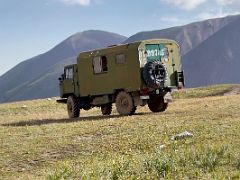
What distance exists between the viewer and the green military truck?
26172 mm

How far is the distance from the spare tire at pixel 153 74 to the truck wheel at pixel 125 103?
1423 millimetres

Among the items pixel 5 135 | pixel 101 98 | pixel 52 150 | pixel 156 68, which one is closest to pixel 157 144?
pixel 52 150

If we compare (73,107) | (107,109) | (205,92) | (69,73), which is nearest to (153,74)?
(107,109)

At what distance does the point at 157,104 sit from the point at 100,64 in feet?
13.0

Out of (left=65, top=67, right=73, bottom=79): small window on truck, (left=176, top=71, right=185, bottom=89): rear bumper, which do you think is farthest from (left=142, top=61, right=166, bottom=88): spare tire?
(left=65, top=67, right=73, bottom=79): small window on truck

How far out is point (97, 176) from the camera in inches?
438

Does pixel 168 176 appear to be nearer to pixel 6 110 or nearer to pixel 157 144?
pixel 157 144

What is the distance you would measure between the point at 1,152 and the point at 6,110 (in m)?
27.1

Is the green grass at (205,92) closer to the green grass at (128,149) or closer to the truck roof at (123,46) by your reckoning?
the truck roof at (123,46)

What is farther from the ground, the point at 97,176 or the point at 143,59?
the point at 143,59

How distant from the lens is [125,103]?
27.2 meters

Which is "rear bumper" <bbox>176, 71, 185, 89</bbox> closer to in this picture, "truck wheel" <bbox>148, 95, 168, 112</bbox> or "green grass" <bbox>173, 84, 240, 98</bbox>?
"truck wheel" <bbox>148, 95, 168, 112</bbox>

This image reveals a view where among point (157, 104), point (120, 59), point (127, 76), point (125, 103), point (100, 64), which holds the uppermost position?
point (120, 59)

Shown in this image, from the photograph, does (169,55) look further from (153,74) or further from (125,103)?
(125,103)
